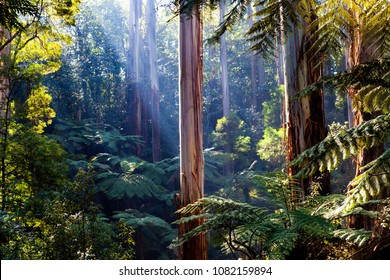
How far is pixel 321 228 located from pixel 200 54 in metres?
4.38

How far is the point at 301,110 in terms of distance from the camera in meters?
4.44

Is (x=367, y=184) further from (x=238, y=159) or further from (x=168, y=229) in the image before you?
(x=238, y=159)

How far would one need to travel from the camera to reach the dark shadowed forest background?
2525mm

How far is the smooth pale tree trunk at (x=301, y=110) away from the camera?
14.3ft

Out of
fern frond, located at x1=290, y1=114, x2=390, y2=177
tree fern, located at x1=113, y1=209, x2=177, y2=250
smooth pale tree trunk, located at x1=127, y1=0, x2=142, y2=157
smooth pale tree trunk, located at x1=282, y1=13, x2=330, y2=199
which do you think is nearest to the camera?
fern frond, located at x1=290, y1=114, x2=390, y2=177

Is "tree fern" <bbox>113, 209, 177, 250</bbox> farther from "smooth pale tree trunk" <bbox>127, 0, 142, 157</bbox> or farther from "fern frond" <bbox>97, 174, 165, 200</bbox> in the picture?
"smooth pale tree trunk" <bbox>127, 0, 142, 157</bbox>

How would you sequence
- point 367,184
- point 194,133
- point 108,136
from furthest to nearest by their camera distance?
1. point 108,136
2. point 194,133
3. point 367,184

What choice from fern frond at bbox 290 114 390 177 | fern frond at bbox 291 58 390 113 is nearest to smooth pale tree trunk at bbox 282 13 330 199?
fern frond at bbox 291 58 390 113

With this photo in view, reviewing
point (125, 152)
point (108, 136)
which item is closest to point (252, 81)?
Result: point (125, 152)

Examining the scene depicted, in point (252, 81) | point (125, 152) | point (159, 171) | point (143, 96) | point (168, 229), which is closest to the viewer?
point (168, 229)

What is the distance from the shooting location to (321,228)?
7.30 feet

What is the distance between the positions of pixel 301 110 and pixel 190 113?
78.1 inches

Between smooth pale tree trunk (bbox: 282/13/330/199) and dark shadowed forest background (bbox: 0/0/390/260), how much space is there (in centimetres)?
1
